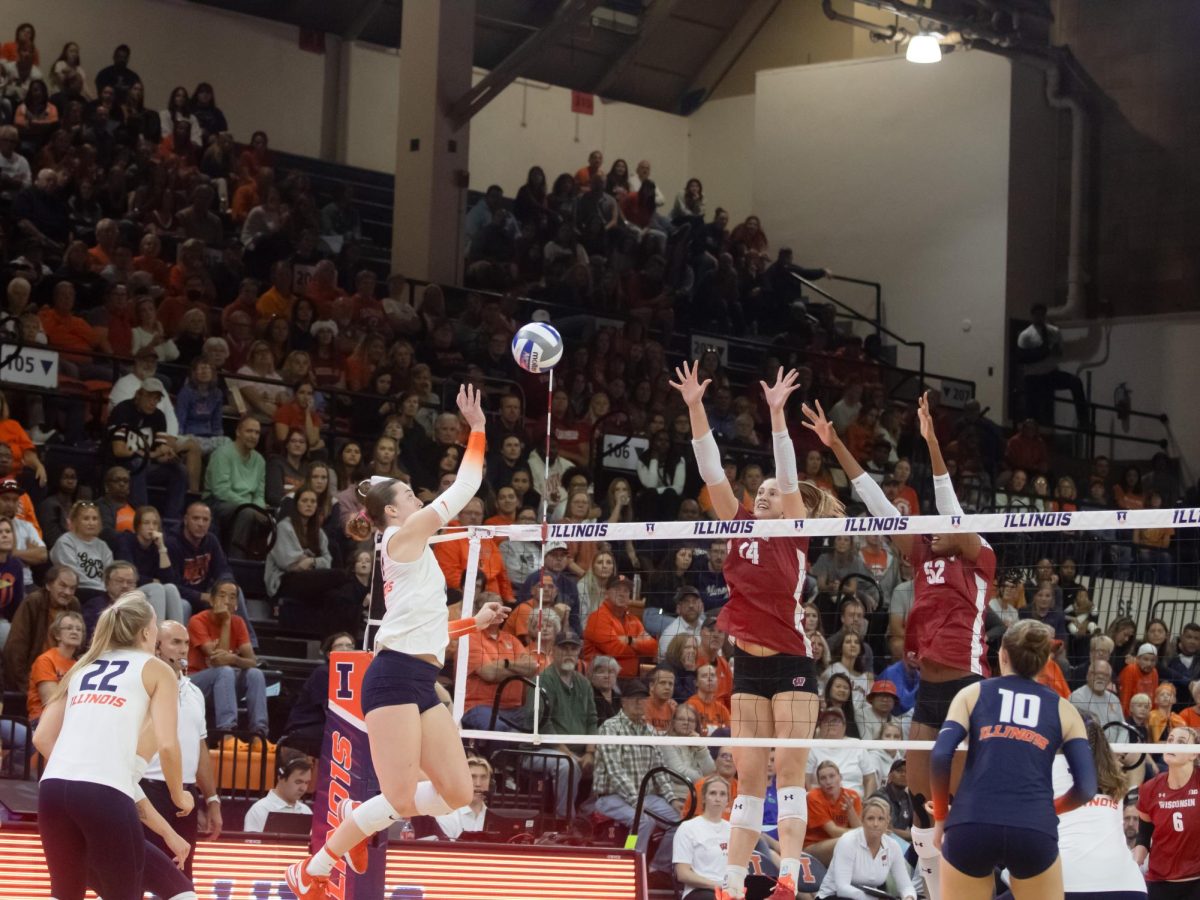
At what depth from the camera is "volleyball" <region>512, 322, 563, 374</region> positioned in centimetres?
893

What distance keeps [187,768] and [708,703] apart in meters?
4.16

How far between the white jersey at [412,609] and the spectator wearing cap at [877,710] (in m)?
6.21

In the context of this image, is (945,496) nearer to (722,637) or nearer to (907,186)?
(722,637)

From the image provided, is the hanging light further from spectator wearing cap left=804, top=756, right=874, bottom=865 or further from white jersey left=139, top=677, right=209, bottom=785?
white jersey left=139, top=677, right=209, bottom=785

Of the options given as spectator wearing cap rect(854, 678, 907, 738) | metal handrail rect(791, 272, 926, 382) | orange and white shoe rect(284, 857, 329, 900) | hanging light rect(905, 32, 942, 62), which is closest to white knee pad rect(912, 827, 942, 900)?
orange and white shoe rect(284, 857, 329, 900)

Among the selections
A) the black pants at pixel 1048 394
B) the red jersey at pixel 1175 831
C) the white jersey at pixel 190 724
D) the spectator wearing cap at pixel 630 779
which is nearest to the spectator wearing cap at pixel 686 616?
the spectator wearing cap at pixel 630 779

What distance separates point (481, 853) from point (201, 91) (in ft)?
→ 46.2

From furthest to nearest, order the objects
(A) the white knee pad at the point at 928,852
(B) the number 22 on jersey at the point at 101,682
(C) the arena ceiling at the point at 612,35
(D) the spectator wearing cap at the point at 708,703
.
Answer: (C) the arena ceiling at the point at 612,35, (D) the spectator wearing cap at the point at 708,703, (A) the white knee pad at the point at 928,852, (B) the number 22 on jersey at the point at 101,682

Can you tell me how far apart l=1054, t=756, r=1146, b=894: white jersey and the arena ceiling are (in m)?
17.9

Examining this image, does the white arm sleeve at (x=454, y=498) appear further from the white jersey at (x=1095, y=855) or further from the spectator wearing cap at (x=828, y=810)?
the spectator wearing cap at (x=828, y=810)

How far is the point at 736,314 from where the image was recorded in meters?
22.5

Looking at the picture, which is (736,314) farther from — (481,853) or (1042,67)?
(481,853)

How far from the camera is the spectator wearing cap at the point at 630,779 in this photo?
39.6ft

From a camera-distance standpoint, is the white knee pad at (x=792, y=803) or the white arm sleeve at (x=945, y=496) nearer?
the white knee pad at (x=792, y=803)
